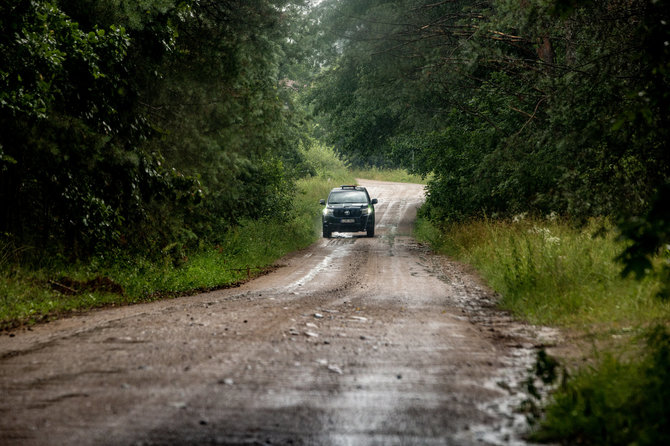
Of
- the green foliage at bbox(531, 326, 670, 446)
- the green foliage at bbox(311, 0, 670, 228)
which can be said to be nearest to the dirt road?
the green foliage at bbox(531, 326, 670, 446)

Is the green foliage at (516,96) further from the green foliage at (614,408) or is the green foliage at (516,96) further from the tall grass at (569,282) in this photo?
the green foliage at (614,408)

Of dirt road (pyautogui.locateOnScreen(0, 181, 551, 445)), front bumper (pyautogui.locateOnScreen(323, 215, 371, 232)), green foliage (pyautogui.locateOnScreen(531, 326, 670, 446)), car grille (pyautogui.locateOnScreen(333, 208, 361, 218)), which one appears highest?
green foliage (pyautogui.locateOnScreen(531, 326, 670, 446))

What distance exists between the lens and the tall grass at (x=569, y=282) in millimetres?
7996

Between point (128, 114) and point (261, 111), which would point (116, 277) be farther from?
point (261, 111)

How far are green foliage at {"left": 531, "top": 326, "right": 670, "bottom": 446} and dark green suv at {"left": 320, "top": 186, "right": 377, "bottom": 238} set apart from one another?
22269 mm

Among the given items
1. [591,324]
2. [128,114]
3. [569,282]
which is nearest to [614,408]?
[591,324]

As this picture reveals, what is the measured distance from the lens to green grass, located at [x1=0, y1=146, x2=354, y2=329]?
10.0m

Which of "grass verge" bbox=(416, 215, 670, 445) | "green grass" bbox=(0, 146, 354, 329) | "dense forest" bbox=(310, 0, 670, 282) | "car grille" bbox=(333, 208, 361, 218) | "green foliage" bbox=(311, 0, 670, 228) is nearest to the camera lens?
"grass verge" bbox=(416, 215, 670, 445)

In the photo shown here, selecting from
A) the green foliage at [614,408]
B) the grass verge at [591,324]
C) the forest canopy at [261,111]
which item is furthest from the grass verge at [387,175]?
the green foliage at [614,408]

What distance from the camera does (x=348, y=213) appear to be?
2748 centimetres

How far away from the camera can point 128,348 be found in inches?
271

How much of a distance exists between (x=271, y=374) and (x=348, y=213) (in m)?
21.7

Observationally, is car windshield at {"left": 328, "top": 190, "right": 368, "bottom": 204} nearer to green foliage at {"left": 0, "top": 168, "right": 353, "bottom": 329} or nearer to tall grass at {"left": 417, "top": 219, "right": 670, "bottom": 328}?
green foliage at {"left": 0, "top": 168, "right": 353, "bottom": 329}

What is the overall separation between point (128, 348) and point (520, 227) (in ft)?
41.8
